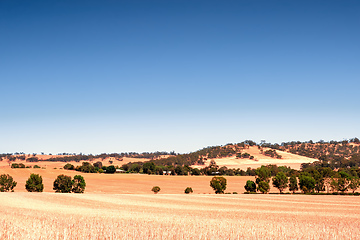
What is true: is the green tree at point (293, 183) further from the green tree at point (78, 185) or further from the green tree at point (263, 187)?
the green tree at point (78, 185)

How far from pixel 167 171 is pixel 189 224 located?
529 feet

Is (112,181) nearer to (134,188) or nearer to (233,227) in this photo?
(134,188)

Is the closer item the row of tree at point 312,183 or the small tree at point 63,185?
the small tree at point 63,185

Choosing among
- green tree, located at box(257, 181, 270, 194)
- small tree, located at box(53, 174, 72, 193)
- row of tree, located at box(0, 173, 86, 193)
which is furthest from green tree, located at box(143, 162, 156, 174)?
small tree, located at box(53, 174, 72, 193)

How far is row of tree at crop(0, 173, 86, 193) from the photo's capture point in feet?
276

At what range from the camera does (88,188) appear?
357 ft

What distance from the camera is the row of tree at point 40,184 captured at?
84.1 meters

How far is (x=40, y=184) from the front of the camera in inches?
3324

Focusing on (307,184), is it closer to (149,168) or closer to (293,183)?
(293,183)

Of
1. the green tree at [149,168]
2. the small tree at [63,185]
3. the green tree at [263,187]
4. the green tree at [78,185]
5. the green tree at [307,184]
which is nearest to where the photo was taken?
A: the small tree at [63,185]

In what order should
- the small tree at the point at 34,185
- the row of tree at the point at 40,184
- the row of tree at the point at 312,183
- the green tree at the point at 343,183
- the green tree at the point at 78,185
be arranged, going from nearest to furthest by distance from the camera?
the small tree at the point at 34,185 → the row of tree at the point at 40,184 → the green tree at the point at 78,185 → the green tree at the point at 343,183 → the row of tree at the point at 312,183

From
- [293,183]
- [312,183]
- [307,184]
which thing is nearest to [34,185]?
[293,183]

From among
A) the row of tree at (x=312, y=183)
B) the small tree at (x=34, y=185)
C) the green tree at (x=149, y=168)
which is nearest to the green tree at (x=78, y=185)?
the small tree at (x=34, y=185)

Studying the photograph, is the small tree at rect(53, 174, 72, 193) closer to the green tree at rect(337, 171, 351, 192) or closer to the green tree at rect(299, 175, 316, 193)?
the green tree at rect(299, 175, 316, 193)
